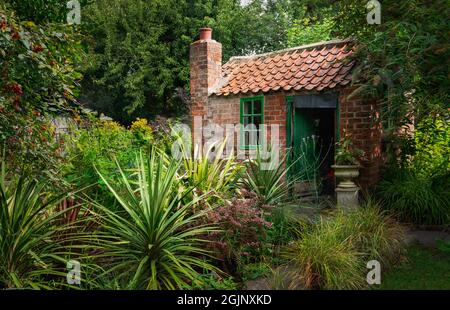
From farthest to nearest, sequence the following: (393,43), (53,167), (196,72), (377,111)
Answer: (196,72) → (377,111) → (393,43) → (53,167)

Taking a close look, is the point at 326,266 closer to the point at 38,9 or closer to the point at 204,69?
the point at 38,9

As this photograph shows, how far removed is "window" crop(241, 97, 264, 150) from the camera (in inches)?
373

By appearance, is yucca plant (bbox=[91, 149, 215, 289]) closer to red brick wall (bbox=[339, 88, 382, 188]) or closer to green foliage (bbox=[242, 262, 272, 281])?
green foliage (bbox=[242, 262, 272, 281])

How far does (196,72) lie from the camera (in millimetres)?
10641

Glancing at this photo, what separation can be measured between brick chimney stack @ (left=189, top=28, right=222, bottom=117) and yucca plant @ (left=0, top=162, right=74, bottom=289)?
21.0 ft

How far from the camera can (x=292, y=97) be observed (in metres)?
8.76

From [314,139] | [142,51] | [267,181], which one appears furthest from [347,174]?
[142,51]

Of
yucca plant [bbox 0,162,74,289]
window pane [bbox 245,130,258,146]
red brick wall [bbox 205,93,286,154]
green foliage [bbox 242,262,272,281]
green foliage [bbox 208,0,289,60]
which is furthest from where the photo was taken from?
green foliage [bbox 208,0,289,60]

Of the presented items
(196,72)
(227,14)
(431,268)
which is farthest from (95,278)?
(227,14)

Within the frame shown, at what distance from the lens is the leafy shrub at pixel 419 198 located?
695 cm

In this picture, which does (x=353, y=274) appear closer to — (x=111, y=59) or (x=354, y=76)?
(x=354, y=76)

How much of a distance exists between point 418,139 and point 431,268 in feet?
11.7

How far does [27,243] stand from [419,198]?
575 cm

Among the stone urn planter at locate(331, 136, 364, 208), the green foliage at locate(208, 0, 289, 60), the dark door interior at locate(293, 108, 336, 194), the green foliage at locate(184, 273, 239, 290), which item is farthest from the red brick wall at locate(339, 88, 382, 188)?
the green foliage at locate(208, 0, 289, 60)
